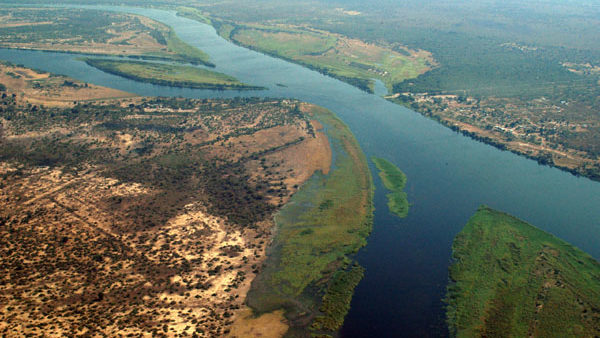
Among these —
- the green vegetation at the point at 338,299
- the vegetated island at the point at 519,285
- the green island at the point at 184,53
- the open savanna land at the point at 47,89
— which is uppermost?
the green island at the point at 184,53

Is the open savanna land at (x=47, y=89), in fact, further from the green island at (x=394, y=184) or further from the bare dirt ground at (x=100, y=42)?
the green island at (x=394, y=184)

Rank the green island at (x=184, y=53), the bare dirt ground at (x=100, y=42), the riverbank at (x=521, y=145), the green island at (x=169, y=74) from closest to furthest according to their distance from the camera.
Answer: the riverbank at (x=521, y=145)
the green island at (x=169, y=74)
the green island at (x=184, y=53)
the bare dirt ground at (x=100, y=42)

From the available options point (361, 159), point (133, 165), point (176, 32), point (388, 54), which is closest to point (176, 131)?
point (133, 165)

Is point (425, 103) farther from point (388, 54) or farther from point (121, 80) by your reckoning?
point (121, 80)

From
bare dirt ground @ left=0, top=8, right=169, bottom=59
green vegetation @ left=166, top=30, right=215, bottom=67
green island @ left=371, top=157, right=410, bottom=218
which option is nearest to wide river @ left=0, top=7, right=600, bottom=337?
green island @ left=371, top=157, right=410, bottom=218

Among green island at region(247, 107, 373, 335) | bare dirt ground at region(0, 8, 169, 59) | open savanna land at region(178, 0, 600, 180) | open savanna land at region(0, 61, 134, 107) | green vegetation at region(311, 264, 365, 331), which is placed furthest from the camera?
bare dirt ground at region(0, 8, 169, 59)

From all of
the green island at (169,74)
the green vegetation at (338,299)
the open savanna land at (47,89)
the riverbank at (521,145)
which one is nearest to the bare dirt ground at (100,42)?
the green island at (169,74)

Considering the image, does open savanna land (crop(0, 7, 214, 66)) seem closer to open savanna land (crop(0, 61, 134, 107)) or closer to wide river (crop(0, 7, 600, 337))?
wide river (crop(0, 7, 600, 337))
